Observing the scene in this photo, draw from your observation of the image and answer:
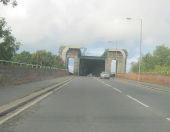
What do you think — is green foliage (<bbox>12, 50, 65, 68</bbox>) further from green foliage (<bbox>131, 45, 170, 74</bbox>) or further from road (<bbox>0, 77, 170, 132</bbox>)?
road (<bbox>0, 77, 170, 132</bbox>)

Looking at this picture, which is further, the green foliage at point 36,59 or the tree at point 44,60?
the tree at point 44,60

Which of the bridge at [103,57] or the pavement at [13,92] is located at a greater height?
the bridge at [103,57]

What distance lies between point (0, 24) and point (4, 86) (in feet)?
12.8

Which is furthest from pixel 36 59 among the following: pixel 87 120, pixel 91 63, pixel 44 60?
pixel 87 120

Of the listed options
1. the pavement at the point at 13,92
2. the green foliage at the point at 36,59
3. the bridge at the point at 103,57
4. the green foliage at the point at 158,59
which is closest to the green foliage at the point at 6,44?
the pavement at the point at 13,92

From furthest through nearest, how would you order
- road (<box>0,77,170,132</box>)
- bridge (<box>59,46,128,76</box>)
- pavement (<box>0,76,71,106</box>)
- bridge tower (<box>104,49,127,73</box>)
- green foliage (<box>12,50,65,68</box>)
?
1. bridge (<box>59,46,128,76</box>)
2. bridge tower (<box>104,49,127,73</box>)
3. green foliage (<box>12,50,65,68</box>)
4. pavement (<box>0,76,71,106</box>)
5. road (<box>0,77,170,132</box>)

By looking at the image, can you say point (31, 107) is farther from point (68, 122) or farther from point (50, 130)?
point (50, 130)

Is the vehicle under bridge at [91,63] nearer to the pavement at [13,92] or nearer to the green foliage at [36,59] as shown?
the green foliage at [36,59]

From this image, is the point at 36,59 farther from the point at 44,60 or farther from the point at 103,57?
the point at 103,57

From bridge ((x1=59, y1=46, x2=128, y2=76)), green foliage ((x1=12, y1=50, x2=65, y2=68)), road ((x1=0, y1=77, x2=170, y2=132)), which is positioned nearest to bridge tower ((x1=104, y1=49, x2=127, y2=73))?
bridge ((x1=59, y1=46, x2=128, y2=76))

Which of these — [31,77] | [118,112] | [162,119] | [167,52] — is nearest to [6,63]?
[31,77]

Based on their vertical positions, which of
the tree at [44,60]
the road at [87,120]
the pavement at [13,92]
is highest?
the tree at [44,60]

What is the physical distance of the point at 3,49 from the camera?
37.2m

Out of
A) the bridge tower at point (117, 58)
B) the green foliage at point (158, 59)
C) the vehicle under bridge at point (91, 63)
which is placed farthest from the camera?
the green foliage at point (158, 59)
